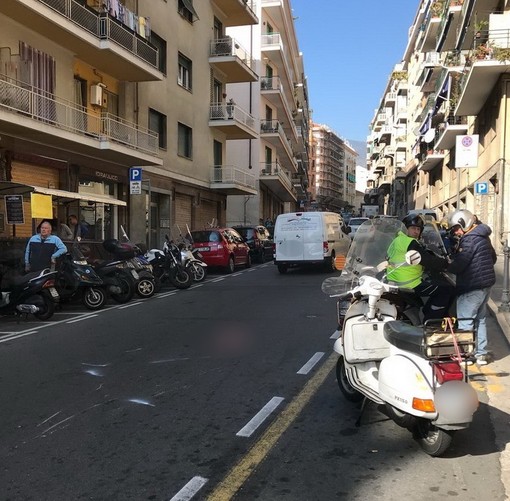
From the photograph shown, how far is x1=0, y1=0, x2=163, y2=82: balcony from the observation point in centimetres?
1451

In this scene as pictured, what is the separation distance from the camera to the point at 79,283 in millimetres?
10602

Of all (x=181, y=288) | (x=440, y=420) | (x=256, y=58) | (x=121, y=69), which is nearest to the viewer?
(x=440, y=420)

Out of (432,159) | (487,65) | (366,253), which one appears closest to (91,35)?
(487,65)

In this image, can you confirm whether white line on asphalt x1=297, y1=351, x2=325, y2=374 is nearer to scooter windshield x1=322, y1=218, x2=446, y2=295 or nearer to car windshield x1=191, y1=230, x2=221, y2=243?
scooter windshield x1=322, y1=218, x2=446, y2=295

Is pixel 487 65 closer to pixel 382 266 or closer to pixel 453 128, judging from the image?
pixel 453 128

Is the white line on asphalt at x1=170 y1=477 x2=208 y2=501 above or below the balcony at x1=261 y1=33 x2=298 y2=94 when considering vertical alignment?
below

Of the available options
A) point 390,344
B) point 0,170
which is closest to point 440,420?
point 390,344

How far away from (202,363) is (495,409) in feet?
10.8

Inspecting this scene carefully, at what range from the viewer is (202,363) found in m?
6.48

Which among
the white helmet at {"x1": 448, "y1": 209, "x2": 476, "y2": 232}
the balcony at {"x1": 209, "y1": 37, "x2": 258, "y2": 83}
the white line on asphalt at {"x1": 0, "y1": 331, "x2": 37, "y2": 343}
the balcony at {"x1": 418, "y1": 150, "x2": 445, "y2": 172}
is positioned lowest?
the white line on asphalt at {"x1": 0, "y1": 331, "x2": 37, "y2": 343}

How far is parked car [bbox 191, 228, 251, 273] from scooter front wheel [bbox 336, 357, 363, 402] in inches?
528

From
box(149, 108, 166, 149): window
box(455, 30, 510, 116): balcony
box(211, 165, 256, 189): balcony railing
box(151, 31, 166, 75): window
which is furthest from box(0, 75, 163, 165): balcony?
box(455, 30, 510, 116): balcony

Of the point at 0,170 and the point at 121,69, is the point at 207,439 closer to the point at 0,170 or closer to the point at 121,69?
the point at 0,170

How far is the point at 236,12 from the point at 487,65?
55.7 feet
